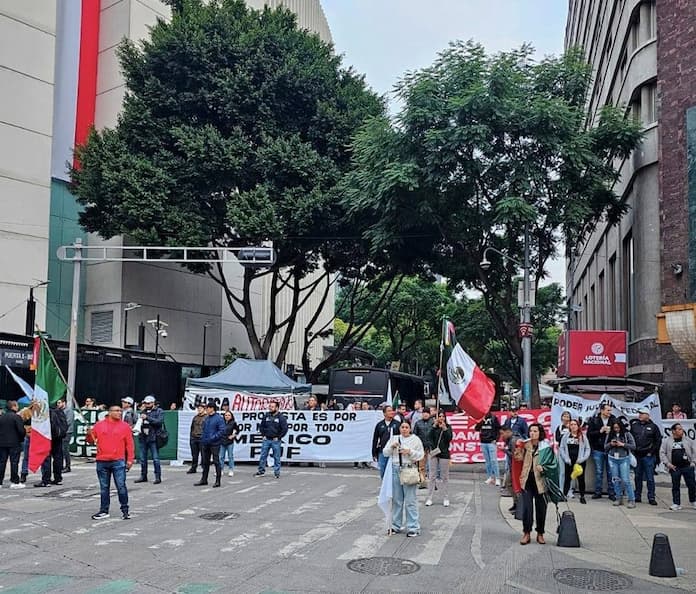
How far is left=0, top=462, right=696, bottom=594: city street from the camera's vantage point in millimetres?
8555

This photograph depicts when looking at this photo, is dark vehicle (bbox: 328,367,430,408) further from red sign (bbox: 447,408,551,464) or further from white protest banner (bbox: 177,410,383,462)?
red sign (bbox: 447,408,551,464)

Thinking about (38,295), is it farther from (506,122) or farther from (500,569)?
(500,569)

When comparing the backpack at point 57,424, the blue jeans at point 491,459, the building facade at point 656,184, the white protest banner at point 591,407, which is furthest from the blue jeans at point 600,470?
the backpack at point 57,424

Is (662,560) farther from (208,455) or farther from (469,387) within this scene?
(208,455)

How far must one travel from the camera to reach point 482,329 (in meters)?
54.5

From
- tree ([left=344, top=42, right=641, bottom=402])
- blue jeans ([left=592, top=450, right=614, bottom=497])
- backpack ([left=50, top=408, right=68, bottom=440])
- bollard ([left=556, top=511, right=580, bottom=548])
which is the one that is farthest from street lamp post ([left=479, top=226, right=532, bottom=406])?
bollard ([left=556, top=511, right=580, bottom=548])

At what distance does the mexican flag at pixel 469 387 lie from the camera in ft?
48.5

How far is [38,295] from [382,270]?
583 inches

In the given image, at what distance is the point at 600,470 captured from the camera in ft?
52.6

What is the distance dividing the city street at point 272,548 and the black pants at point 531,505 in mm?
326

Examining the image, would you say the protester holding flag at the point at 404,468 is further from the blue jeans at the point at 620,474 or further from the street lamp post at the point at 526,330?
the street lamp post at the point at 526,330

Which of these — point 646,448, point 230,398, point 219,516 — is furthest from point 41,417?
point 646,448

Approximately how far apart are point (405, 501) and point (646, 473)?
655 centimetres

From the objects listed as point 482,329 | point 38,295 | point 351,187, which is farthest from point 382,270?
point 482,329
